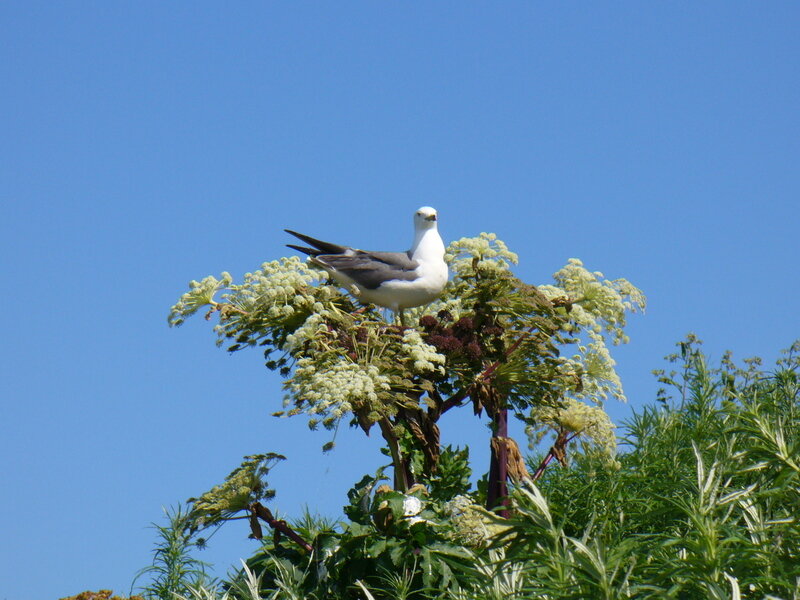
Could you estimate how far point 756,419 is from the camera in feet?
16.5

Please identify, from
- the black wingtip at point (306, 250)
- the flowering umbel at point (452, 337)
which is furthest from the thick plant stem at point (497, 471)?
the black wingtip at point (306, 250)

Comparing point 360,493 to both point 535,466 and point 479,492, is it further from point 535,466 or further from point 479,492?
point 535,466

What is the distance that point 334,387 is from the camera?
661 cm

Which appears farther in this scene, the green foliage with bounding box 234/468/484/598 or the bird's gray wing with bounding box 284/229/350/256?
the bird's gray wing with bounding box 284/229/350/256

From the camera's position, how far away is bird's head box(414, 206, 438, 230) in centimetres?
852

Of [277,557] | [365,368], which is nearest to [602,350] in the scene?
[365,368]

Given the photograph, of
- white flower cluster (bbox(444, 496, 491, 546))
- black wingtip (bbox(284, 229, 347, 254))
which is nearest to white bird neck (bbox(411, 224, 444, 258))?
black wingtip (bbox(284, 229, 347, 254))

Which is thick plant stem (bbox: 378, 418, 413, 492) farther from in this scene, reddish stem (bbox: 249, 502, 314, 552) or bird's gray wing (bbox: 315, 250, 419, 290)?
bird's gray wing (bbox: 315, 250, 419, 290)

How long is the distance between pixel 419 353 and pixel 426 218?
1739 millimetres

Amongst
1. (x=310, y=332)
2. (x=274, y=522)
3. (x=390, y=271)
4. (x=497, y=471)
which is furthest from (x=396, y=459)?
(x=390, y=271)

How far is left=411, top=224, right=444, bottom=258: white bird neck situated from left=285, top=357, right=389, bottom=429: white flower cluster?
150 cm

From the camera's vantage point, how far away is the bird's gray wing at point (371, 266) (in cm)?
817

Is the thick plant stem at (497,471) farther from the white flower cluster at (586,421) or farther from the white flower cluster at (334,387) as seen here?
the white flower cluster at (334,387)

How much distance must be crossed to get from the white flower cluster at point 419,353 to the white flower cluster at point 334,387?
281 millimetres
